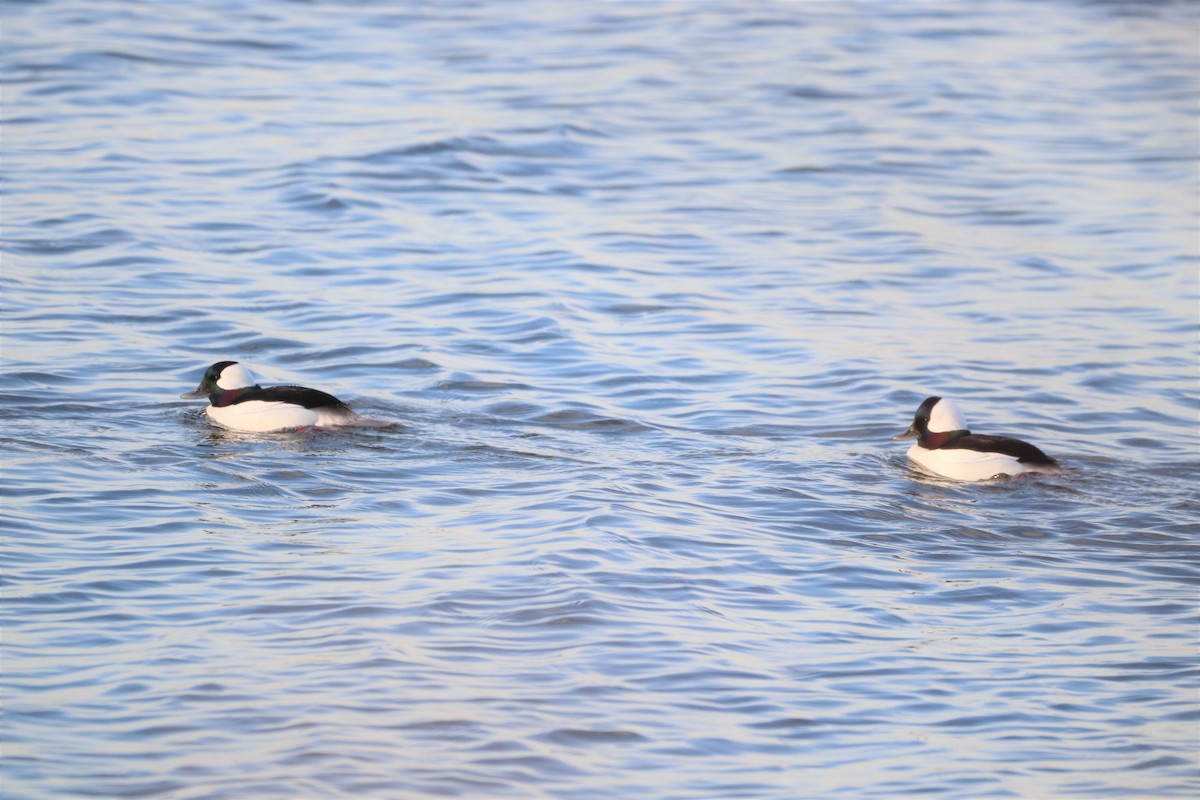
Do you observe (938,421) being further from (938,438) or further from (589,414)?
(589,414)

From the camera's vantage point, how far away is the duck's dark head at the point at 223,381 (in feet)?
35.5

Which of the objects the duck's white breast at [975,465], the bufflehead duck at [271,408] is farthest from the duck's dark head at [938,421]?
the bufflehead duck at [271,408]

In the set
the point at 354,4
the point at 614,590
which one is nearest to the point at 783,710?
the point at 614,590

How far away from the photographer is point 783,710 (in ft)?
22.7

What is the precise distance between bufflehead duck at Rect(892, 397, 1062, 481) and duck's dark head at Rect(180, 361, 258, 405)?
4408 millimetres

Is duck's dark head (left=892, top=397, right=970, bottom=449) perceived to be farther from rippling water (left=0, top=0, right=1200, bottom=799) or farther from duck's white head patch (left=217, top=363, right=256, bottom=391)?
duck's white head patch (left=217, top=363, right=256, bottom=391)

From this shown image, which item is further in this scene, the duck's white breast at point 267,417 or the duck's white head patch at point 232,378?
the duck's white head patch at point 232,378

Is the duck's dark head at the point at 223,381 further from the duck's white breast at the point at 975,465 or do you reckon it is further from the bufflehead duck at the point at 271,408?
the duck's white breast at the point at 975,465

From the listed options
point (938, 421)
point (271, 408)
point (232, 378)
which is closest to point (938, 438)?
point (938, 421)

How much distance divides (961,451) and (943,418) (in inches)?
15.5

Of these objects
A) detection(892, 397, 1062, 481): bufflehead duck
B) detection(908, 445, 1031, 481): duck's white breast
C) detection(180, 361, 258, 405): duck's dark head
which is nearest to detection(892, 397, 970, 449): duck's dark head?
detection(892, 397, 1062, 481): bufflehead duck

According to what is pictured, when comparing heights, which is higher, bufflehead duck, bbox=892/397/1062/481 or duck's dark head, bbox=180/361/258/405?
duck's dark head, bbox=180/361/258/405

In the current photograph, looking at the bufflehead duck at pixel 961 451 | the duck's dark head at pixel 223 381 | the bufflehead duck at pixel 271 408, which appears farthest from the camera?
the duck's dark head at pixel 223 381

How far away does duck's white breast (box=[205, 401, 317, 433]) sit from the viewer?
1046 cm
